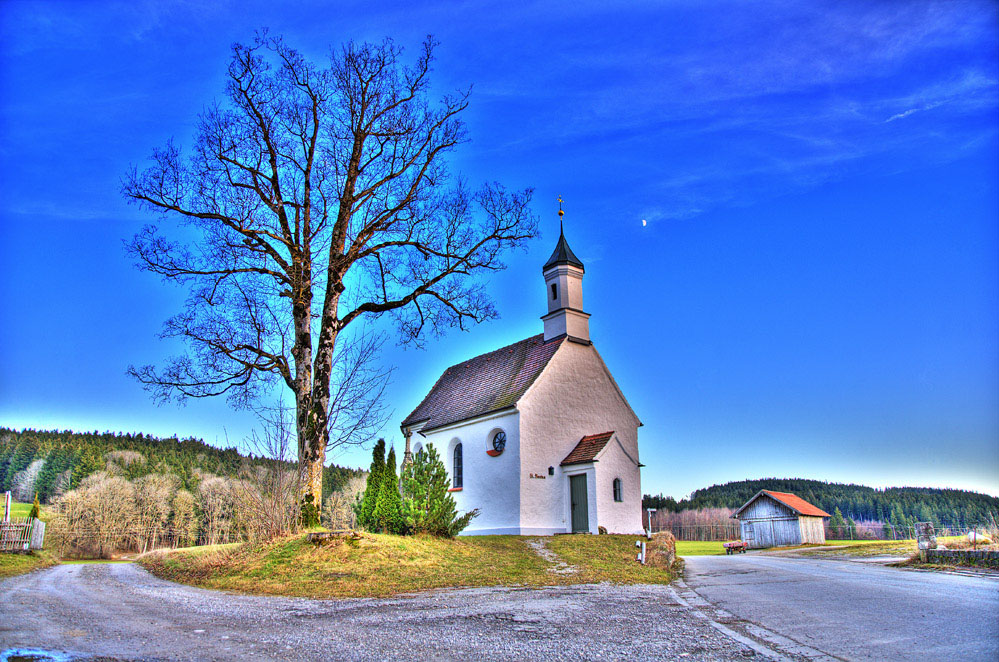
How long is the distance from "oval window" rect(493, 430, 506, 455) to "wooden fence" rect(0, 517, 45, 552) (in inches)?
667

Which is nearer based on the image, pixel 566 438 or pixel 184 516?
pixel 566 438

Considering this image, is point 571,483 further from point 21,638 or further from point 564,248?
point 21,638

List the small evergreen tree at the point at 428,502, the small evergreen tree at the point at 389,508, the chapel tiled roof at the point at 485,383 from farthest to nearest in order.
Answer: the chapel tiled roof at the point at 485,383 < the small evergreen tree at the point at 389,508 < the small evergreen tree at the point at 428,502

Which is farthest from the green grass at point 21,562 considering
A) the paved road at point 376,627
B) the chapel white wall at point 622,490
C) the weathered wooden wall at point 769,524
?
the weathered wooden wall at point 769,524

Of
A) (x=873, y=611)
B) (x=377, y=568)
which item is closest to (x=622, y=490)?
(x=377, y=568)

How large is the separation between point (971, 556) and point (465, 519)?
40.7 feet

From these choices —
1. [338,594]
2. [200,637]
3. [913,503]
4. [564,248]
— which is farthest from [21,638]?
[913,503]

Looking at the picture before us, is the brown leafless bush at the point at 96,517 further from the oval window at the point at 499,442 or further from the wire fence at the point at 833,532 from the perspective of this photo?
the wire fence at the point at 833,532

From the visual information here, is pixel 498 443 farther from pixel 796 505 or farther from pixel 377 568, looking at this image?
pixel 796 505

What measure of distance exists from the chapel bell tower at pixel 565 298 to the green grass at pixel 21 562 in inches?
720

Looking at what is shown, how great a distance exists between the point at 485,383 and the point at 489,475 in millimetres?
4413

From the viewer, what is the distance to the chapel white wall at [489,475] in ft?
69.7

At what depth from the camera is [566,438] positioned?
22.7 m

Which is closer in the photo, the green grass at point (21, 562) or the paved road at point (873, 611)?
the paved road at point (873, 611)
